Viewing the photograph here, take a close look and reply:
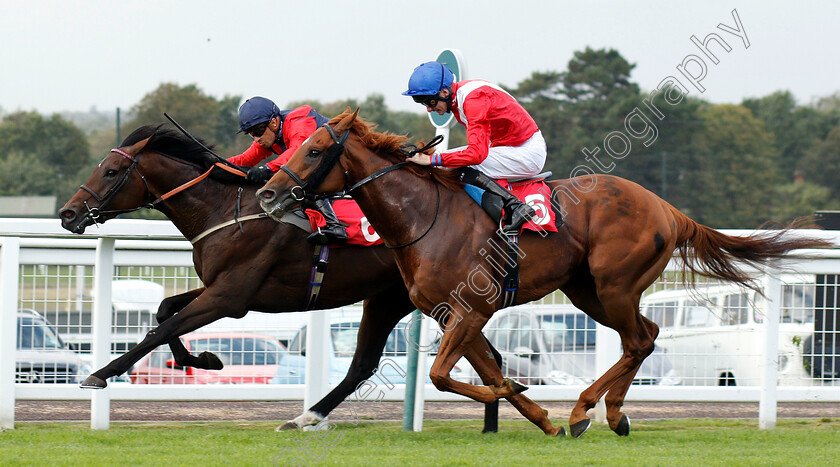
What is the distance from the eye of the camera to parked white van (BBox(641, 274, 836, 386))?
6438mm

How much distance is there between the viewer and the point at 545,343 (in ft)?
21.5

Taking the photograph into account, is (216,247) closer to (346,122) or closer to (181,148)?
(181,148)

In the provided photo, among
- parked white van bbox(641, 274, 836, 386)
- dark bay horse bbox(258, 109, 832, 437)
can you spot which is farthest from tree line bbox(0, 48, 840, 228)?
dark bay horse bbox(258, 109, 832, 437)

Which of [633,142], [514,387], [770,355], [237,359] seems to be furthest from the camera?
[633,142]

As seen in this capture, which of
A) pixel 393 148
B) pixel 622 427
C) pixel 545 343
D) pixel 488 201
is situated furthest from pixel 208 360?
pixel 622 427

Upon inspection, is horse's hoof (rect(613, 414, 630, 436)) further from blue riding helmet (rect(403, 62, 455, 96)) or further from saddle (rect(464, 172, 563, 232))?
blue riding helmet (rect(403, 62, 455, 96))

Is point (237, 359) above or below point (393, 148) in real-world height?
below

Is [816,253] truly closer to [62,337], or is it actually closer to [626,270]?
[626,270]

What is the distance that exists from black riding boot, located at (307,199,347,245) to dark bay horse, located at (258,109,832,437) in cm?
48

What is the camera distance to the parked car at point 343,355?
251 inches

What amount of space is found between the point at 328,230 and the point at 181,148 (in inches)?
40.4

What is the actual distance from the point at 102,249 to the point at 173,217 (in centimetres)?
65

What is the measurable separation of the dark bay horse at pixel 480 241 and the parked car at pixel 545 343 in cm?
91

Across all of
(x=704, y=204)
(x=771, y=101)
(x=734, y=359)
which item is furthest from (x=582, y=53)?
(x=734, y=359)
